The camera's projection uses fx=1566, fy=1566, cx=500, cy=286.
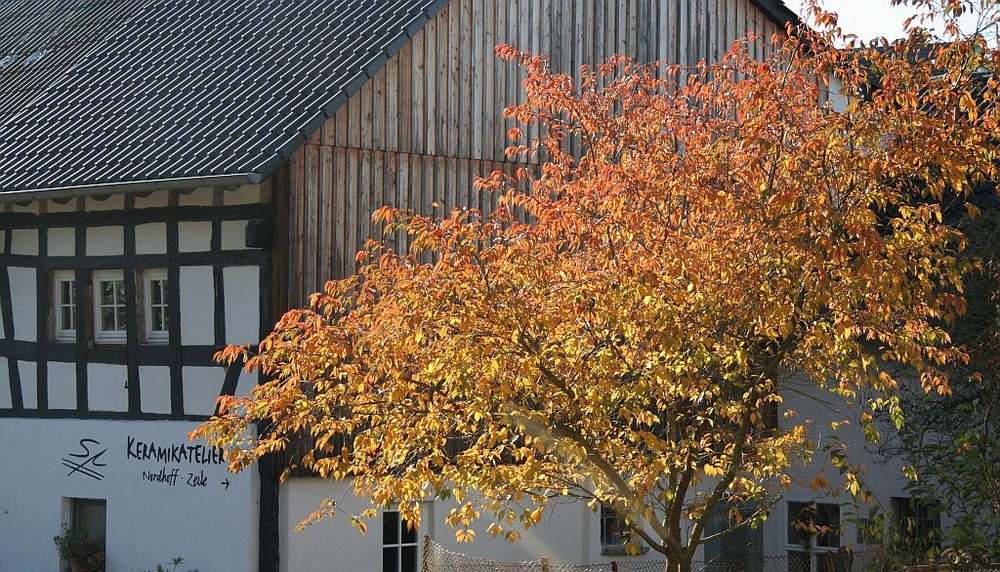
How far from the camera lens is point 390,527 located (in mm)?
14914

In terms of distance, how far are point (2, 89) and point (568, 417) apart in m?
11.7

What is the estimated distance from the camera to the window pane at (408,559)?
1493cm

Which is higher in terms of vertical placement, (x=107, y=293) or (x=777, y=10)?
(x=777, y=10)

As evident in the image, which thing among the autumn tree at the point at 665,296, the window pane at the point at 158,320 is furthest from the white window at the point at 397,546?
the autumn tree at the point at 665,296

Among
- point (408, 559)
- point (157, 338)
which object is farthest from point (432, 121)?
point (408, 559)

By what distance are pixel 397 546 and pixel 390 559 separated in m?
0.14

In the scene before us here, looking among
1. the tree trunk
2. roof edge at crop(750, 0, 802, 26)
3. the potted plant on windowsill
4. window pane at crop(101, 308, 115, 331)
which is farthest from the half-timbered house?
the tree trunk

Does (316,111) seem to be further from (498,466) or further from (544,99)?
(498,466)

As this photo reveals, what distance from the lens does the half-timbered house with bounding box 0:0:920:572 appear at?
14.2 metres

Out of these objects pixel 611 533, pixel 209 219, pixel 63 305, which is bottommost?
pixel 611 533

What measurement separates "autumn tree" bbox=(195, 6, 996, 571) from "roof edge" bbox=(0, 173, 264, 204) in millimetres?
4094

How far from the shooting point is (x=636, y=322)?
8.05 m

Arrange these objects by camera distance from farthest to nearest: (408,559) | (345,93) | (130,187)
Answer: (408,559) < (130,187) < (345,93)

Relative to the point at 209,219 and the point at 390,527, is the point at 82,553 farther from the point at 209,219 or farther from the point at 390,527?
the point at 209,219
